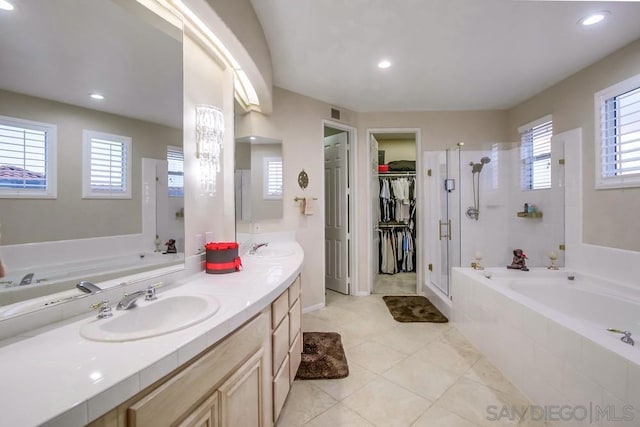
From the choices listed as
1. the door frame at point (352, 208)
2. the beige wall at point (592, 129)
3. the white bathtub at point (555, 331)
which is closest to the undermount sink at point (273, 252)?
the door frame at point (352, 208)

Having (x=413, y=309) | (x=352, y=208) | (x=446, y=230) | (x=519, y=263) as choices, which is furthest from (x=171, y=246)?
(x=446, y=230)

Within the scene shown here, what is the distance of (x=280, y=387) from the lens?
1.50 metres

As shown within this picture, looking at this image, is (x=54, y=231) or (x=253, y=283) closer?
(x=54, y=231)

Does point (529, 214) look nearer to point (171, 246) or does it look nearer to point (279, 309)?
point (279, 309)

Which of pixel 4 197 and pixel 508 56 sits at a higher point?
pixel 508 56

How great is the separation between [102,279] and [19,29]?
2.95 feet

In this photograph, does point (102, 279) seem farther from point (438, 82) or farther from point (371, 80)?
point (438, 82)

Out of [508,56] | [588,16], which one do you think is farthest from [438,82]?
[588,16]

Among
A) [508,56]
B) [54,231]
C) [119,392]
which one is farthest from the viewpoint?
[508,56]

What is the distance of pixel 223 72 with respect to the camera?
2.00 metres

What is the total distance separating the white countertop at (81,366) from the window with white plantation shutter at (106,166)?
1.63 ft

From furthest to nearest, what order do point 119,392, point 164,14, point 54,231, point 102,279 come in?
1. point 164,14
2. point 102,279
3. point 54,231
4. point 119,392

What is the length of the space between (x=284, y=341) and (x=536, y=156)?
11.1 feet

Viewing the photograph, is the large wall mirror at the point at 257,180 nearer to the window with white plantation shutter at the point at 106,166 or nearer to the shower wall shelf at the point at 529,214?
the window with white plantation shutter at the point at 106,166
